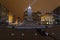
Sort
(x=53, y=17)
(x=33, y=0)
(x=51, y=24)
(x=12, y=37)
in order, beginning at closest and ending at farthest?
(x=12, y=37) < (x=51, y=24) < (x=53, y=17) < (x=33, y=0)

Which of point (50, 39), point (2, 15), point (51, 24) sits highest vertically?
point (2, 15)

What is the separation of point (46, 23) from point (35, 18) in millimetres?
142

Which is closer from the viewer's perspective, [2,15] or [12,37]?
[12,37]

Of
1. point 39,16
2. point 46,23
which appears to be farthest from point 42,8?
point 46,23

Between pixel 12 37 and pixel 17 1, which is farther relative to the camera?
pixel 17 1

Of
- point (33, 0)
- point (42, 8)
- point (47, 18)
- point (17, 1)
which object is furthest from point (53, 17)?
point (17, 1)

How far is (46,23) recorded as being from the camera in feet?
5.37

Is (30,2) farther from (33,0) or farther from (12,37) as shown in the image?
(12,37)

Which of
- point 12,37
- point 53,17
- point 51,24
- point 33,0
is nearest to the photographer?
point 12,37

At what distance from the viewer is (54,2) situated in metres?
1.87

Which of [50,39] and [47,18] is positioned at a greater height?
[47,18]

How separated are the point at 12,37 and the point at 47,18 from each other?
1.73 ft

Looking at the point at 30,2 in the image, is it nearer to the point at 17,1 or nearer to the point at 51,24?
the point at 17,1

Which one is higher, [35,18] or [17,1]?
[17,1]
